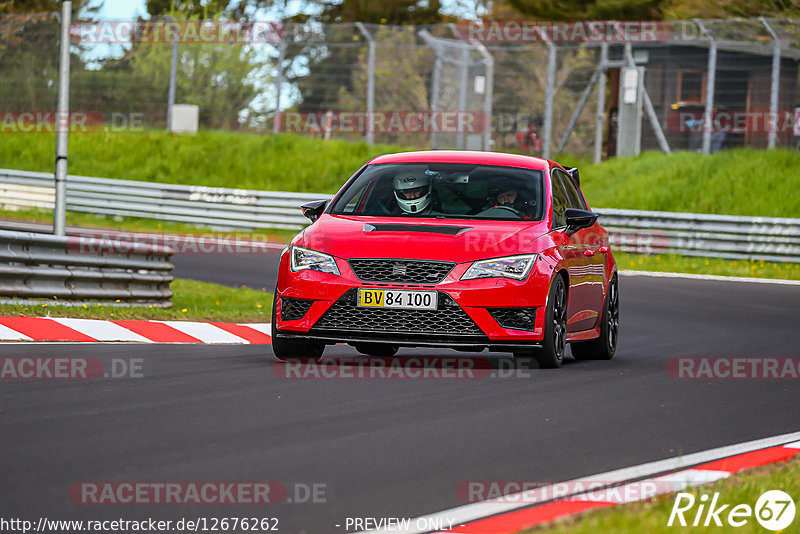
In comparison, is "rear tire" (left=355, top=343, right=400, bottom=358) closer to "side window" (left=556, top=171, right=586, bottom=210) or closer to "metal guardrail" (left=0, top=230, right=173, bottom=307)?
"side window" (left=556, top=171, right=586, bottom=210)

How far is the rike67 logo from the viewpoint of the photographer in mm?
5098

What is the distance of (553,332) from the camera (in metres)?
9.83

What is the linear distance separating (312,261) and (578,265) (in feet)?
7.18

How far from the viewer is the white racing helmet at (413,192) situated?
1056 centimetres

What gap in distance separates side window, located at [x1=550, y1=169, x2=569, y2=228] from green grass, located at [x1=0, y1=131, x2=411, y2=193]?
2341 cm

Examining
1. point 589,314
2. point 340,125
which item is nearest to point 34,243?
point 589,314

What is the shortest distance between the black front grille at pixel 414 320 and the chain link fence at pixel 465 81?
21162mm

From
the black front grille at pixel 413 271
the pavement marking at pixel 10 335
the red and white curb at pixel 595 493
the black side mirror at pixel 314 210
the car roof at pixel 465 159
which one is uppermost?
the car roof at pixel 465 159

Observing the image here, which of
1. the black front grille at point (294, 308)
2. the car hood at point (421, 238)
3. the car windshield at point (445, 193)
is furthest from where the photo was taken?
the car windshield at point (445, 193)

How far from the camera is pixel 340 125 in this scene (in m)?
35.0

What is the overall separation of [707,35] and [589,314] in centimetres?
2008

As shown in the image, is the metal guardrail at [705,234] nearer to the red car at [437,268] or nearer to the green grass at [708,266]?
the green grass at [708,266]

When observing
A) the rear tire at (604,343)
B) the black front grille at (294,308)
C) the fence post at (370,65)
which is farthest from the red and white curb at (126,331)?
the fence post at (370,65)

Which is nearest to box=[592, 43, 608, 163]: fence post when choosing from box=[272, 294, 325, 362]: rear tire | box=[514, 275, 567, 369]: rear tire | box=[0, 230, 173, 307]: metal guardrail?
box=[0, 230, 173, 307]: metal guardrail
